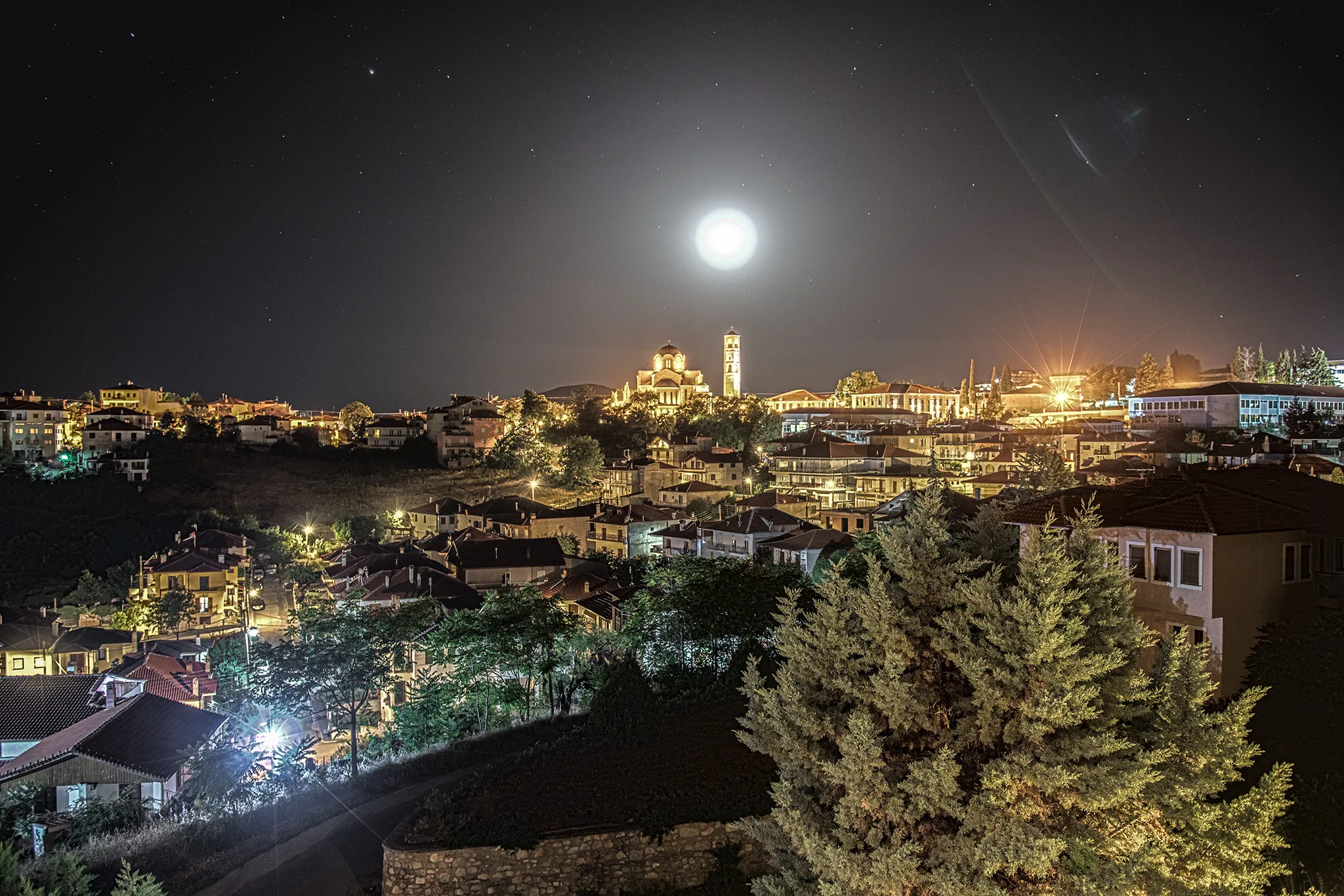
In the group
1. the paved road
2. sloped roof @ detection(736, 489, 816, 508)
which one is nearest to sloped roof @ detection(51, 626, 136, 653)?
the paved road

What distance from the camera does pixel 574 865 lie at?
348 inches

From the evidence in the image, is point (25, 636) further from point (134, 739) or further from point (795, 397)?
point (795, 397)

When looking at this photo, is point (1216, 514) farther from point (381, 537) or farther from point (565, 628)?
point (381, 537)

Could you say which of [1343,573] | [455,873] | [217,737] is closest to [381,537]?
[217,737]

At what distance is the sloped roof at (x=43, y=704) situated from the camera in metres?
18.8

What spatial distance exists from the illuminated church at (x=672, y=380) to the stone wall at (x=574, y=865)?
213ft

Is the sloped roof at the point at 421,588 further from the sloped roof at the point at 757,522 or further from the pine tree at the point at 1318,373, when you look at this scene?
the pine tree at the point at 1318,373

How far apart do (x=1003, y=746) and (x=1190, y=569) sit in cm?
514

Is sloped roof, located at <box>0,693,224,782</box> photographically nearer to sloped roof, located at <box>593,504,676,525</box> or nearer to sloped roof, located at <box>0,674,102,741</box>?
sloped roof, located at <box>0,674,102,741</box>

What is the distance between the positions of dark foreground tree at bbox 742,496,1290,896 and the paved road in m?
4.79

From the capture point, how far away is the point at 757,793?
934 centimetres

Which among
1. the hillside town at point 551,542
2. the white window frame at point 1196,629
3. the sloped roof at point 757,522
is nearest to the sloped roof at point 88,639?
the hillside town at point 551,542

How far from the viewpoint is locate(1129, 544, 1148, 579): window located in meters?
11.2

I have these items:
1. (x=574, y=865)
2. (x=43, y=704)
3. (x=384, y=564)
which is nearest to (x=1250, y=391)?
(x=384, y=564)
